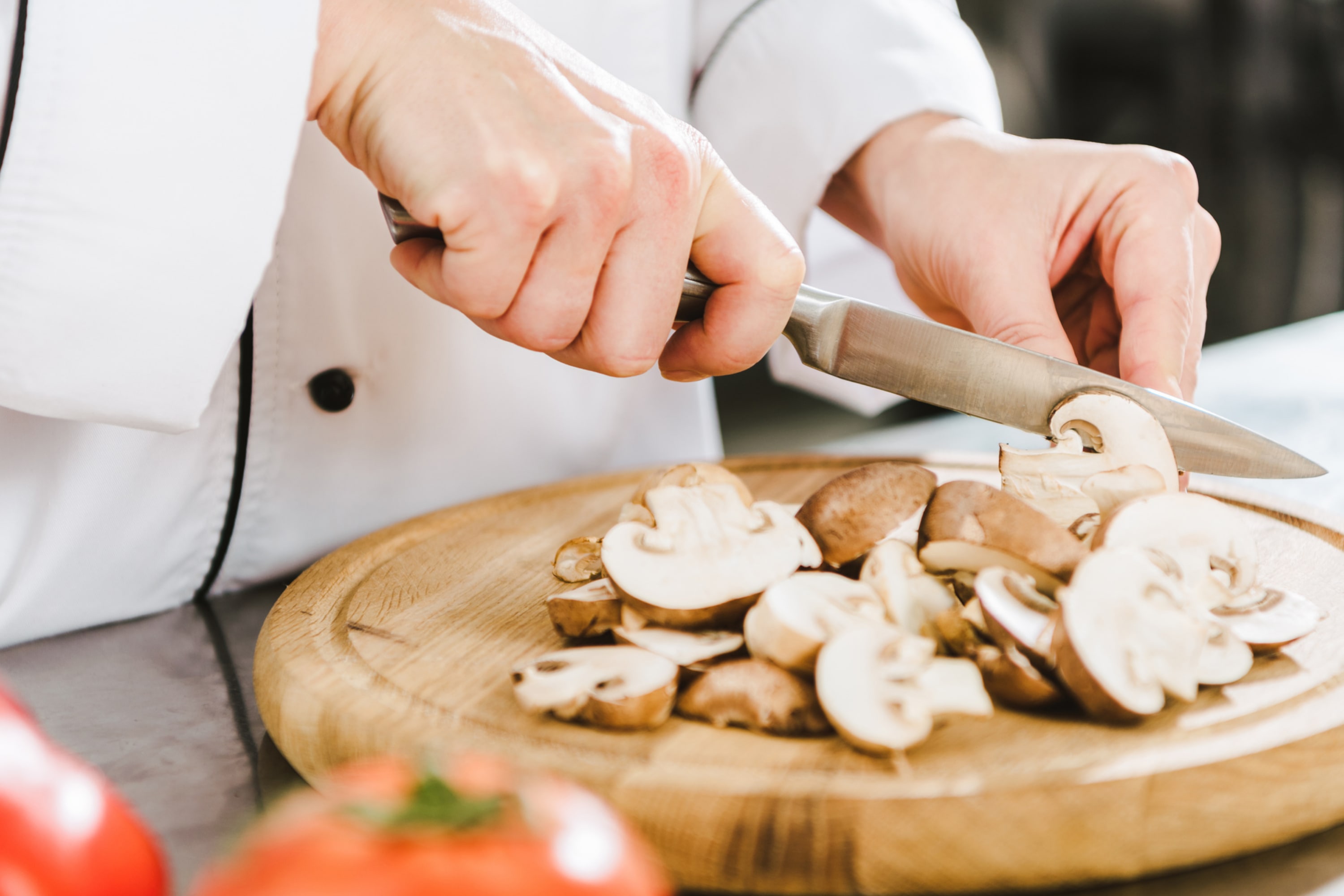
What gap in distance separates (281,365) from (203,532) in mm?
187

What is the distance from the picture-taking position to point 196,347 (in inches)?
31.4

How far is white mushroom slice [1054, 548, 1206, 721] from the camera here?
→ 608 millimetres

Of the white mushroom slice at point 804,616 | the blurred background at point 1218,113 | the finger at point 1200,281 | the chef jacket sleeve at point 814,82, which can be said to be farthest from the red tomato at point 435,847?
the blurred background at point 1218,113

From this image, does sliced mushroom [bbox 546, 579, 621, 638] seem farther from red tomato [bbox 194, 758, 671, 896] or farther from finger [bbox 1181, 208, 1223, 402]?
finger [bbox 1181, 208, 1223, 402]

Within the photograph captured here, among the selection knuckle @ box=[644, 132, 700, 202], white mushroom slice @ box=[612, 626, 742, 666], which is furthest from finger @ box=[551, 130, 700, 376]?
white mushroom slice @ box=[612, 626, 742, 666]

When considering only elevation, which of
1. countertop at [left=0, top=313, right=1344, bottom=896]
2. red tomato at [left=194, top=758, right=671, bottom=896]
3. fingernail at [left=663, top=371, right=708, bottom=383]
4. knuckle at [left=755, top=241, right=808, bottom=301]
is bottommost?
countertop at [left=0, top=313, right=1344, bottom=896]

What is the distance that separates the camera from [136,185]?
28.8 inches

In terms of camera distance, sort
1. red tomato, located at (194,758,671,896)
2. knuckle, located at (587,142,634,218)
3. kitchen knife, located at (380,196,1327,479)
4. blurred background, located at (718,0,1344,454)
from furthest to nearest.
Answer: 1. blurred background, located at (718,0,1344,454)
2. kitchen knife, located at (380,196,1327,479)
3. knuckle, located at (587,142,634,218)
4. red tomato, located at (194,758,671,896)

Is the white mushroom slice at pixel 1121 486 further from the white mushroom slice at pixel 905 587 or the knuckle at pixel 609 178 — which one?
the knuckle at pixel 609 178

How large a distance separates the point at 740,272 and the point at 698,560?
252 mm

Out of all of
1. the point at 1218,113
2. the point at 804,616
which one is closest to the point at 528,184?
the point at 804,616

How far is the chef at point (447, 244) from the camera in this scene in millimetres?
723

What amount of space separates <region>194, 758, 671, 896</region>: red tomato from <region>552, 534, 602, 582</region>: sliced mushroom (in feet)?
1.77

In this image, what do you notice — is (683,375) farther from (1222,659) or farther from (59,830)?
(59,830)
